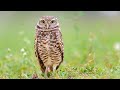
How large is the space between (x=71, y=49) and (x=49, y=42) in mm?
5110

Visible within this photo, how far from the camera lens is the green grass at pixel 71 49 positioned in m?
11.4

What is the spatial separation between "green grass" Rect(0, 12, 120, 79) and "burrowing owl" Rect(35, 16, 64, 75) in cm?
20

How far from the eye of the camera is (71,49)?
1658cm

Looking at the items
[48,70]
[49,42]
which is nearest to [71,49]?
[48,70]

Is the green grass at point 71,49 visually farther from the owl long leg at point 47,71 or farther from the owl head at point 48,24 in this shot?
the owl head at point 48,24

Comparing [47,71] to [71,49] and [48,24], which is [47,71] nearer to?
[48,24]

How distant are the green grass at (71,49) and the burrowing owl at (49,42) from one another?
200 millimetres

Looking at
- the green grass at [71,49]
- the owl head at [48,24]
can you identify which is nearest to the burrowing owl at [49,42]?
the owl head at [48,24]

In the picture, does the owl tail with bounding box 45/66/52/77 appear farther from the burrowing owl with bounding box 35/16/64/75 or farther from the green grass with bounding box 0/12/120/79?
the green grass with bounding box 0/12/120/79
